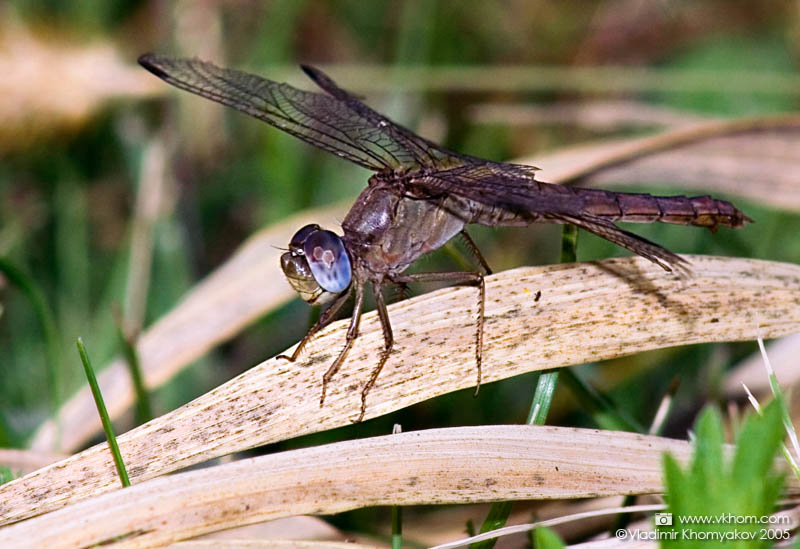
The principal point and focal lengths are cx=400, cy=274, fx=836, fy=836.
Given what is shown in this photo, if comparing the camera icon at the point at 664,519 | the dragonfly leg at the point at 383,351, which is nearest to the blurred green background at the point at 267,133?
the dragonfly leg at the point at 383,351

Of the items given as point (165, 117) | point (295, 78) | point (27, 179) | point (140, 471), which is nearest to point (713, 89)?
point (295, 78)

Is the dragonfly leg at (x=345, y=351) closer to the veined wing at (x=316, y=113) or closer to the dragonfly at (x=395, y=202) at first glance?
the dragonfly at (x=395, y=202)

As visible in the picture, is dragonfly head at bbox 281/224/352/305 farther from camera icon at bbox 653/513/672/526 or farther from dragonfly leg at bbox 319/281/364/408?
camera icon at bbox 653/513/672/526

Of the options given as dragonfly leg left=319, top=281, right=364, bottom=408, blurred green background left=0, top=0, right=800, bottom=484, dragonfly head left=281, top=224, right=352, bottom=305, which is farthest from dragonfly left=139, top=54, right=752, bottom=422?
blurred green background left=0, top=0, right=800, bottom=484

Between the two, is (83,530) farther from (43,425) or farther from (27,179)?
(27,179)

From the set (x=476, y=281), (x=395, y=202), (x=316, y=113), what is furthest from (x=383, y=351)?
(x=316, y=113)

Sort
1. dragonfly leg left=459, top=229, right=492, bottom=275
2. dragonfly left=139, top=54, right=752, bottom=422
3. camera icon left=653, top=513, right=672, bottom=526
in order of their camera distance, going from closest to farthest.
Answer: camera icon left=653, top=513, right=672, bottom=526, dragonfly left=139, top=54, right=752, bottom=422, dragonfly leg left=459, top=229, right=492, bottom=275
